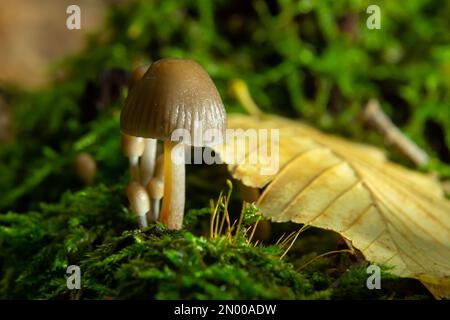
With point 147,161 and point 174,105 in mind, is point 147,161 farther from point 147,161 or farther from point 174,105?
point 174,105

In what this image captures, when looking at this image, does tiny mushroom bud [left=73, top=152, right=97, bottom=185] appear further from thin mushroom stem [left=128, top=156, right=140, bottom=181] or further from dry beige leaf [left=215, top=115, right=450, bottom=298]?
dry beige leaf [left=215, top=115, right=450, bottom=298]

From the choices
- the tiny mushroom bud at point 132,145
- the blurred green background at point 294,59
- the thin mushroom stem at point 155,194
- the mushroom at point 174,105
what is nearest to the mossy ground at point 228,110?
the blurred green background at point 294,59

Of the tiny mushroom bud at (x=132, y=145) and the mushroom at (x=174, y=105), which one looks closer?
the mushroom at (x=174, y=105)

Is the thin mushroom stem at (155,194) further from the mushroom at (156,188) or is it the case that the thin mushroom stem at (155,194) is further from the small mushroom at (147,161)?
the small mushroom at (147,161)

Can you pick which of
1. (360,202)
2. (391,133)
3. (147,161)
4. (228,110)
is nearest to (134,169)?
(147,161)

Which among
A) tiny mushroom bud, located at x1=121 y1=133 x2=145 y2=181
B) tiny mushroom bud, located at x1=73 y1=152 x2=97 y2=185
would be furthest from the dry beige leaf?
tiny mushroom bud, located at x1=73 y1=152 x2=97 y2=185

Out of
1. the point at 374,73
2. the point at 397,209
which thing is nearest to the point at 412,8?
the point at 374,73

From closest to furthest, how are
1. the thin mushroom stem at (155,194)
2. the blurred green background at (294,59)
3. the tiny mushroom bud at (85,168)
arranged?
the thin mushroom stem at (155,194), the tiny mushroom bud at (85,168), the blurred green background at (294,59)

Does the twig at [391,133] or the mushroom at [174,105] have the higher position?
the mushroom at [174,105]
